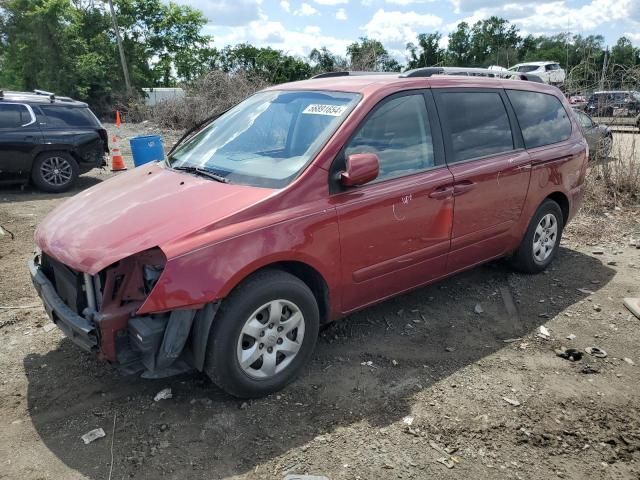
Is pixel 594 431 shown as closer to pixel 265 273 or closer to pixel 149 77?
pixel 265 273

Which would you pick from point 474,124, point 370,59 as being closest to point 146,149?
point 474,124

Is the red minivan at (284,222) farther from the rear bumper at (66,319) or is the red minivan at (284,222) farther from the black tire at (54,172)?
the black tire at (54,172)

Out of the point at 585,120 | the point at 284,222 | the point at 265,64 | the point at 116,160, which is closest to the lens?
the point at 284,222

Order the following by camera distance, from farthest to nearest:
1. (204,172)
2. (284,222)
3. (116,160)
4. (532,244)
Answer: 1. (116,160)
2. (532,244)
3. (204,172)
4. (284,222)

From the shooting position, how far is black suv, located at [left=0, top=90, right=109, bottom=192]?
368 inches

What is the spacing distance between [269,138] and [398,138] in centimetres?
92

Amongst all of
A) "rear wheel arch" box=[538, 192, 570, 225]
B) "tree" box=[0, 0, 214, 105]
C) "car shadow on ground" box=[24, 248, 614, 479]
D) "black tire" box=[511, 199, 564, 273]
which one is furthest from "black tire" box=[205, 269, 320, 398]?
"tree" box=[0, 0, 214, 105]

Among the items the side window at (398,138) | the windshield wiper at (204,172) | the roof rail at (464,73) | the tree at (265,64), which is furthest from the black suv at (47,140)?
the tree at (265,64)

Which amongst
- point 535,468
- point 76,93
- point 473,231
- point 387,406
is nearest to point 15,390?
point 387,406

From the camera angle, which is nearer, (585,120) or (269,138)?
(269,138)

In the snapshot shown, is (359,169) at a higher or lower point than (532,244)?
higher

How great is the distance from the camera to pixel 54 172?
984 cm

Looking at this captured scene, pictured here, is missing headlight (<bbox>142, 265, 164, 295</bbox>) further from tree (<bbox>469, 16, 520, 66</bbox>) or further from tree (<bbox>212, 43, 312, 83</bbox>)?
tree (<bbox>469, 16, 520, 66</bbox>)

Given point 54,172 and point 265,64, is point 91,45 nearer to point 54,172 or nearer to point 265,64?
point 265,64
